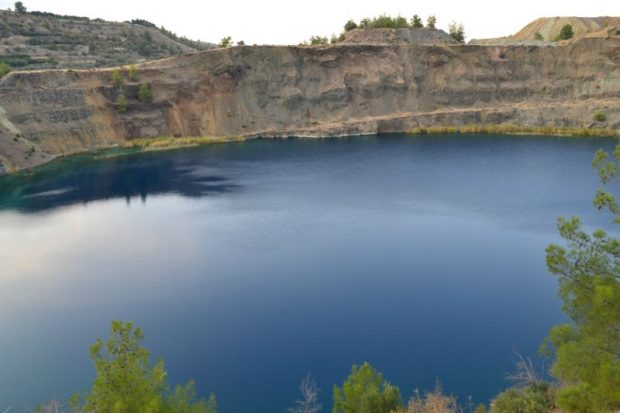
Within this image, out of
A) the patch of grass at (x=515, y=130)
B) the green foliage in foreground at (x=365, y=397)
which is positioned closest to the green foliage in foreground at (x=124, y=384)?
the green foliage in foreground at (x=365, y=397)

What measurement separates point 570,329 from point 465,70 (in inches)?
3331

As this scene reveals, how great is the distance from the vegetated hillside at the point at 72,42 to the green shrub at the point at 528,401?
10070 cm

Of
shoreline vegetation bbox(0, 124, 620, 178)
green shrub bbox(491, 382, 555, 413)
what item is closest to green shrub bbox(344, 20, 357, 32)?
shoreline vegetation bbox(0, 124, 620, 178)

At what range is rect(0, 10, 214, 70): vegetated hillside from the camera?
336 ft

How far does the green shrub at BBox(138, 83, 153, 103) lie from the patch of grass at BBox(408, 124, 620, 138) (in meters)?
42.0

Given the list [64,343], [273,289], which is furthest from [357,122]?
[64,343]

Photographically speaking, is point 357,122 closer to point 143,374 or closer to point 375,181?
point 375,181

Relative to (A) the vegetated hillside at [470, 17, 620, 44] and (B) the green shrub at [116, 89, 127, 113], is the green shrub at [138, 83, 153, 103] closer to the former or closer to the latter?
(B) the green shrub at [116, 89, 127, 113]

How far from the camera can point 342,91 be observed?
303 ft

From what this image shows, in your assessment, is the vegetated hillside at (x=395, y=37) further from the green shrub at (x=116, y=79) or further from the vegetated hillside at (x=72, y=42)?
the vegetated hillside at (x=72, y=42)

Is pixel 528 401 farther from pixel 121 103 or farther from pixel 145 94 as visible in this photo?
pixel 145 94

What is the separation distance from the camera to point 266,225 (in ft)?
145

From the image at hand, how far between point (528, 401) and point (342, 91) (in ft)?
260

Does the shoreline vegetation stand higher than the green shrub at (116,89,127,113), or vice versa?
the green shrub at (116,89,127,113)
